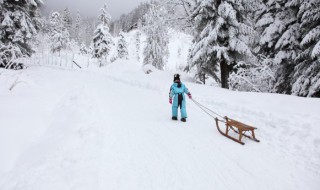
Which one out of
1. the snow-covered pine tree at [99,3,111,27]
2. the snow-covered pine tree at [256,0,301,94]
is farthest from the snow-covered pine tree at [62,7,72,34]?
the snow-covered pine tree at [256,0,301,94]

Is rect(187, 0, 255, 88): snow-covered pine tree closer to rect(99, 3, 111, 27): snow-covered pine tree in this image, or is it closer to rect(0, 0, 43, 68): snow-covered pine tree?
rect(0, 0, 43, 68): snow-covered pine tree

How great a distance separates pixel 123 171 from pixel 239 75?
1148 centimetres

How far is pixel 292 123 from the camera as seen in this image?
705 centimetres

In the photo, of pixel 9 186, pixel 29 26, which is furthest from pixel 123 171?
pixel 29 26

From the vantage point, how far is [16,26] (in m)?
18.5

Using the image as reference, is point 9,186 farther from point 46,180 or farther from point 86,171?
point 86,171

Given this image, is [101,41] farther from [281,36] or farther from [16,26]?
[281,36]

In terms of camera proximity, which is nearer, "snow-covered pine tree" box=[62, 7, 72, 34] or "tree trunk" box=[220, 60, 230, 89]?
"tree trunk" box=[220, 60, 230, 89]

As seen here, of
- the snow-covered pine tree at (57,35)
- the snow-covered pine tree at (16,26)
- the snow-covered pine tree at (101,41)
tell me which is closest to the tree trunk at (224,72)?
the snow-covered pine tree at (16,26)

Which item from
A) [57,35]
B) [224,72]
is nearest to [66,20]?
[57,35]

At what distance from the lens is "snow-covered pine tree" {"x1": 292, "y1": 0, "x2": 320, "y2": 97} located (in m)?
11.1

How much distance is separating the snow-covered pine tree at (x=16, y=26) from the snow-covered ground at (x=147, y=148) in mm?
10577

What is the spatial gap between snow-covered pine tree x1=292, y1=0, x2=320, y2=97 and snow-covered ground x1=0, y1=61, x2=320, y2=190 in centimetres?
309

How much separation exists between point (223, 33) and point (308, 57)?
4720mm
